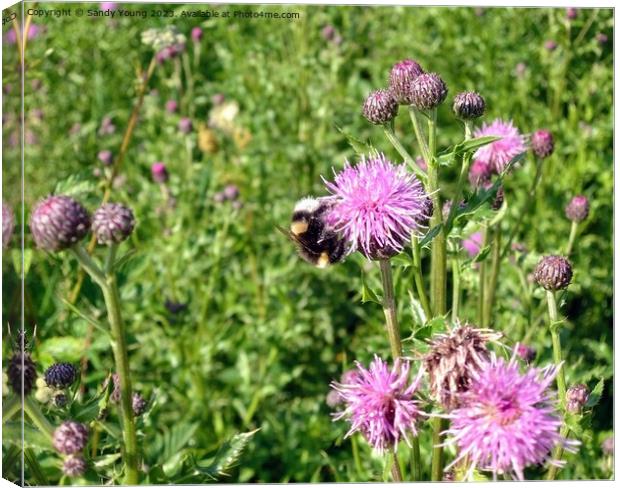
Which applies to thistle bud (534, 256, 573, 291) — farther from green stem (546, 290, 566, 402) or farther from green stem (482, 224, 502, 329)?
green stem (482, 224, 502, 329)

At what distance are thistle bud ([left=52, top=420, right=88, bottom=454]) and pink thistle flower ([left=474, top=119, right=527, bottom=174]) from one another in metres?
1.30

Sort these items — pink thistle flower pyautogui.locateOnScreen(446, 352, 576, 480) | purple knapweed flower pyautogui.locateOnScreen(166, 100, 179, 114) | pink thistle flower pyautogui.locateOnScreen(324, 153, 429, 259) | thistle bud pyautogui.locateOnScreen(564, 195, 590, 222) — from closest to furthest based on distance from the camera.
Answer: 1. pink thistle flower pyautogui.locateOnScreen(446, 352, 576, 480)
2. pink thistle flower pyautogui.locateOnScreen(324, 153, 429, 259)
3. thistle bud pyautogui.locateOnScreen(564, 195, 590, 222)
4. purple knapweed flower pyautogui.locateOnScreen(166, 100, 179, 114)

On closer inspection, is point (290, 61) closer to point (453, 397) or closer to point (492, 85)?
point (492, 85)

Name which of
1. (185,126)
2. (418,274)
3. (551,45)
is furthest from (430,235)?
(551,45)

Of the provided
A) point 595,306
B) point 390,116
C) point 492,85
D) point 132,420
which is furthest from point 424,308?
point 492,85

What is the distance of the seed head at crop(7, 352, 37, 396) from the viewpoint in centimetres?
170

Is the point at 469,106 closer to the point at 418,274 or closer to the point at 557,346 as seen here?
the point at 418,274

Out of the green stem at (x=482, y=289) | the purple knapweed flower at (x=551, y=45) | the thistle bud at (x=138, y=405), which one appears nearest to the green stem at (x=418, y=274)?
the green stem at (x=482, y=289)

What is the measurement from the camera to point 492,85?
4.04 metres

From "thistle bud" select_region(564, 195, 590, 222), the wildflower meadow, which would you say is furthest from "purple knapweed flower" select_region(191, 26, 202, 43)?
"thistle bud" select_region(564, 195, 590, 222)

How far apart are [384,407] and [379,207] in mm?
383

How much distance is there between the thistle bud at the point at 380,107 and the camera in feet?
5.90

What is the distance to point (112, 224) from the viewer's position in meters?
1.51

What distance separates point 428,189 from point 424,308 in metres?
0.29
